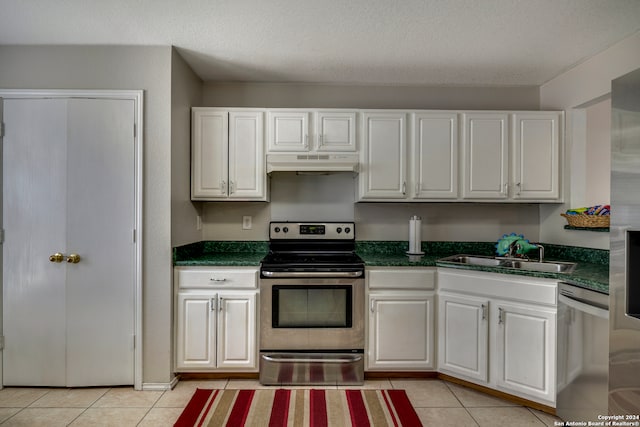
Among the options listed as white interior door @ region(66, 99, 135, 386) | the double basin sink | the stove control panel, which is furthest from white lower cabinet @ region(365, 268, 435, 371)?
white interior door @ region(66, 99, 135, 386)

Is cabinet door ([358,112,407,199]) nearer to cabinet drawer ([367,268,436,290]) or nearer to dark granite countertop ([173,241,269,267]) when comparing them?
cabinet drawer ([367,268,436,290])

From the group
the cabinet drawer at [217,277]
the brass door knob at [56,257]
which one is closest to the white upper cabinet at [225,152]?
the cabinet drawer at [217,277]

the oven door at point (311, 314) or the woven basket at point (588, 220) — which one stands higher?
the woven basket at point (588, 220)

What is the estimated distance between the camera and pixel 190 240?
2975 mm

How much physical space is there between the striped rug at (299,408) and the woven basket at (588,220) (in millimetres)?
1805

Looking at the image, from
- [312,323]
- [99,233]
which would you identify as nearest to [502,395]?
[312,323]

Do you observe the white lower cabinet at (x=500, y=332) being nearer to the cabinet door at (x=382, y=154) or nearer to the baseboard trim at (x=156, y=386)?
the cabinet door at (x=382, y=154)

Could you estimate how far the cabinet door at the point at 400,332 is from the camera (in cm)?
270

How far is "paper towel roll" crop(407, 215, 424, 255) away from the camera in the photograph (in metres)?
3.13

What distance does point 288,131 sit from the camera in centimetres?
297

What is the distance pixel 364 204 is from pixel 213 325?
5.30 feet

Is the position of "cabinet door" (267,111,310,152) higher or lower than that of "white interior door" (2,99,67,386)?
higher

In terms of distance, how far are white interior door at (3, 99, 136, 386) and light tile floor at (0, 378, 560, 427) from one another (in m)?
0.14

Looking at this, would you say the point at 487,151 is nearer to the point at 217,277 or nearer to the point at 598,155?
the point at 598,155
